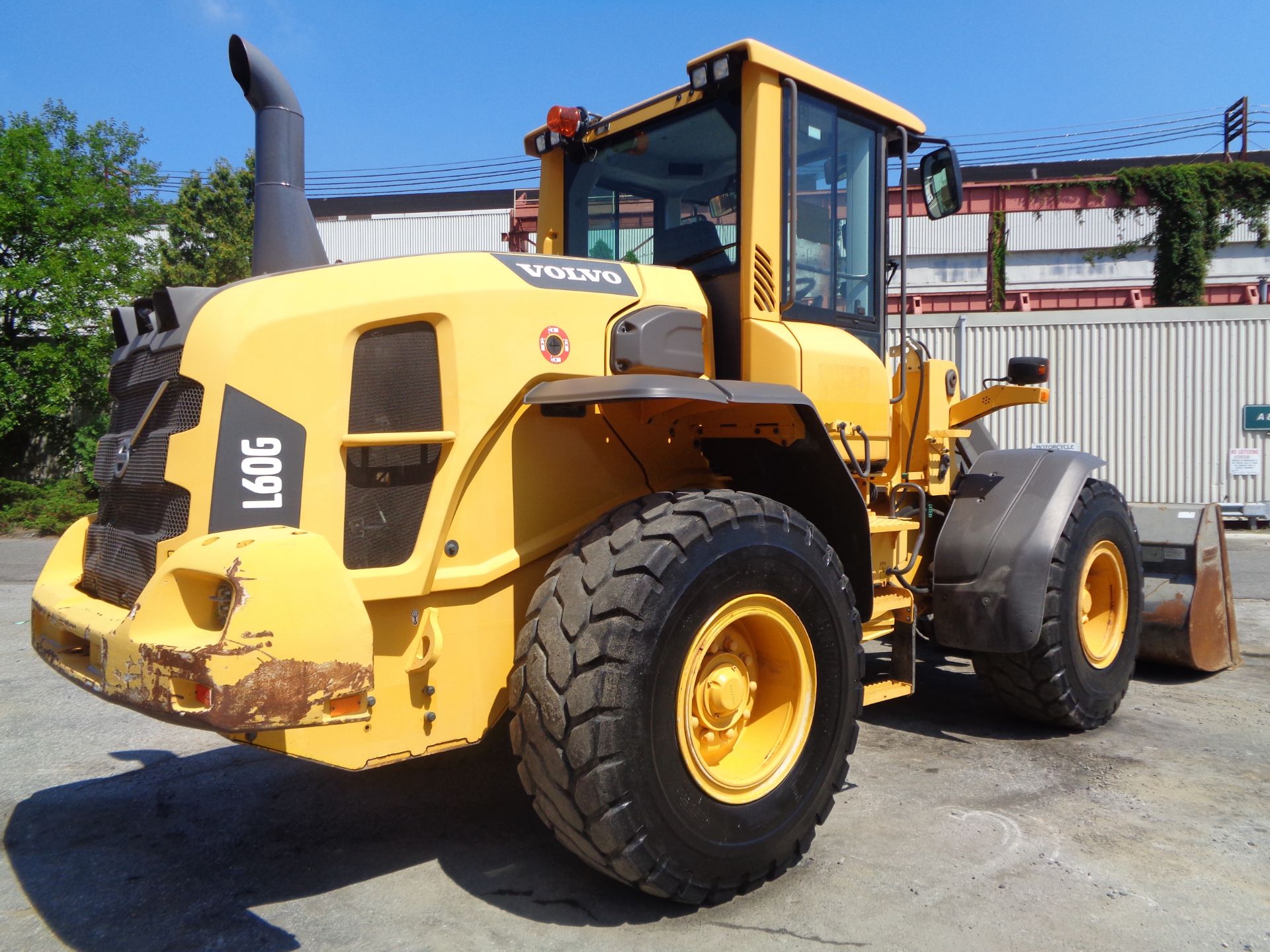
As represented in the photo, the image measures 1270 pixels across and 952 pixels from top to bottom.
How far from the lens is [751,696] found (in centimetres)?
339

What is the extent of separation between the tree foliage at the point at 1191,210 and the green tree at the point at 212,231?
20.1m

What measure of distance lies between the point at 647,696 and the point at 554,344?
1.16 metres

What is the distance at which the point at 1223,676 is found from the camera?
6.12m

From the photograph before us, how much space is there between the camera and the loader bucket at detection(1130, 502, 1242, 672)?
19.4 feet

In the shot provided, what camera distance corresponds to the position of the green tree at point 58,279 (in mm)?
16406

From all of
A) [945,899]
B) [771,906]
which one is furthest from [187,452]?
[945,899]

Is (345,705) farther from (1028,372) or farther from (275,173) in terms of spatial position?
(1028,372)

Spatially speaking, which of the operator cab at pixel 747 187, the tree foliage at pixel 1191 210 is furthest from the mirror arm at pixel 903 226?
the tree foliage at pixel 1191 210

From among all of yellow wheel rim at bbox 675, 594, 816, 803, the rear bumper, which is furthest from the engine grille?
yellow wheel rim at bbox 675, 594, 816, 803

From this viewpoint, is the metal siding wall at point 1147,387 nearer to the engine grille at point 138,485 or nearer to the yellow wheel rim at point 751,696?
the yellow wheel rim at point 751,696

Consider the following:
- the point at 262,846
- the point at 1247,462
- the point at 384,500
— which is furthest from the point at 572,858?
the point at 1247,462

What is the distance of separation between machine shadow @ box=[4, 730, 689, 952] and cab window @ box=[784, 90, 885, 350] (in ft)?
7.49

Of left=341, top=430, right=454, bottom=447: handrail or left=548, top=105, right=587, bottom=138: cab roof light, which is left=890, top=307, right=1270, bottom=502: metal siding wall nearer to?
left=548, top=105, right=587, bottom=138: cab roof light

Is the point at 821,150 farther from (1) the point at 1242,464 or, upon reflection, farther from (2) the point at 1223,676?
(1) the point at 1242,464
